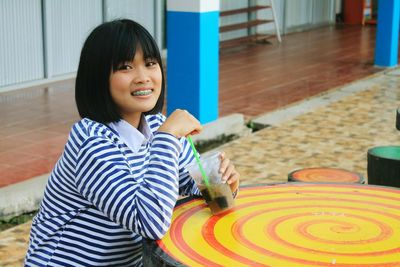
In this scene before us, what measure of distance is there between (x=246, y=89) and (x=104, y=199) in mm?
7043

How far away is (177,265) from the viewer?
2125 millimetres

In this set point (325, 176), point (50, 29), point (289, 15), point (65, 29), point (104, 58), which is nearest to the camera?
point (104, 58)

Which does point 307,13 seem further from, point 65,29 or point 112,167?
point 112,167

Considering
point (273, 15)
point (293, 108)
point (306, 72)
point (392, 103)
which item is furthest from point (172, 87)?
point (273, 15)

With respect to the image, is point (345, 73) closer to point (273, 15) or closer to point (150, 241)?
point (273, 15)

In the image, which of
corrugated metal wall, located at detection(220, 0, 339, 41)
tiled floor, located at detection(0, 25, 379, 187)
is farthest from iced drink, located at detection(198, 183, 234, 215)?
corrugated metal wall, located at detection(220, 0, 339, 41)

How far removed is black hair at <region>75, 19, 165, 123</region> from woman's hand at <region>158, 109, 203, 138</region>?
0.19 metres

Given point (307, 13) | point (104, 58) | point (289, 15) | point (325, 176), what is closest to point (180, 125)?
point (104, 58)

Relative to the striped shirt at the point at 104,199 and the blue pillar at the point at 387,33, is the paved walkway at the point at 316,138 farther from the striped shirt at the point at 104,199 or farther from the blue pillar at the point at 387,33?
the blue pillar at the point at 387,33

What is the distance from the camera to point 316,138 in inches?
278

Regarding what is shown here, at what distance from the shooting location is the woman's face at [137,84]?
2.46m

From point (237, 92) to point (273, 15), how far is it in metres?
4.72

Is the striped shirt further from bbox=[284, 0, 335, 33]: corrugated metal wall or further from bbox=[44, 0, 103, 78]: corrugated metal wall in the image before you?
bbox=[284, 0, 335, 33]: corrugated metal wall

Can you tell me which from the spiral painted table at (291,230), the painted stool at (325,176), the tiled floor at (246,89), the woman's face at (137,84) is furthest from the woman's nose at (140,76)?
the tiled floor at (246,89)
